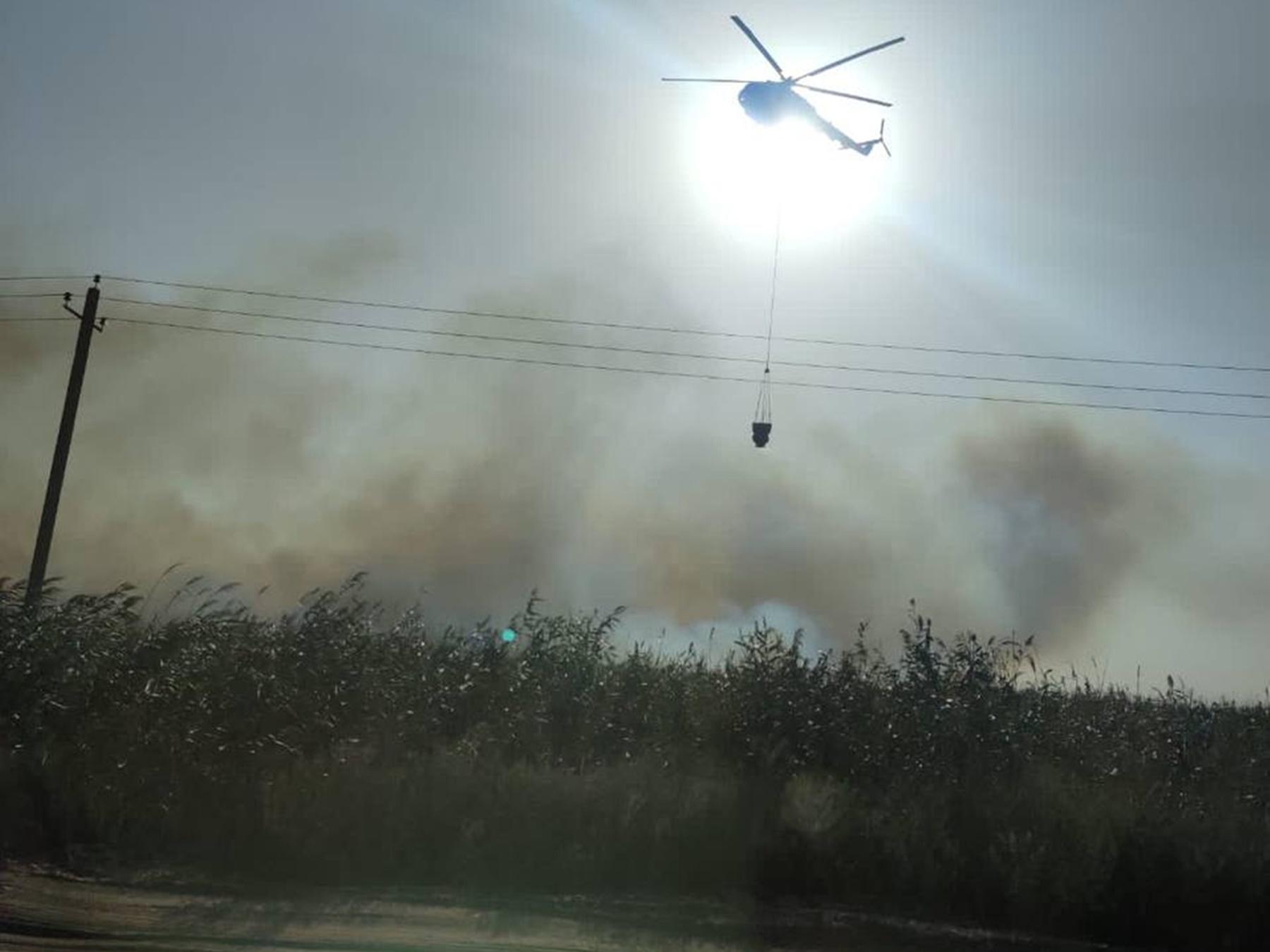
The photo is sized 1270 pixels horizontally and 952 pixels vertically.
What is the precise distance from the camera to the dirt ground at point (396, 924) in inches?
388

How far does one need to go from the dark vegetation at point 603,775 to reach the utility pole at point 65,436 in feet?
34.3

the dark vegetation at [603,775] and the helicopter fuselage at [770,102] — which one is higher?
the helicopter fuselage at [770,102]

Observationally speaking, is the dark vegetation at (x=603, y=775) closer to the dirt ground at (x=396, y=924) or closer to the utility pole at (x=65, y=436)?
the dirt ground at (x=396, y=924)

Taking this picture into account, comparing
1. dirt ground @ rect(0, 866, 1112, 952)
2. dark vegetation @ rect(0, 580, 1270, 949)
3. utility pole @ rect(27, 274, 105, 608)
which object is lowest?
dirt ground @ rect(0, 866, 1112, 952)

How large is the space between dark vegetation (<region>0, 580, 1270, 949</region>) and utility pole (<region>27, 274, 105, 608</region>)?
34.3ft

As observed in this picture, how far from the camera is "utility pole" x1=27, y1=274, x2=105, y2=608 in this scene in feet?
86.9

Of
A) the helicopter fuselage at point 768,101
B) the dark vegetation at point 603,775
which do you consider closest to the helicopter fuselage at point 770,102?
the helicopter fuselage at point 768,101

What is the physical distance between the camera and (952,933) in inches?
451

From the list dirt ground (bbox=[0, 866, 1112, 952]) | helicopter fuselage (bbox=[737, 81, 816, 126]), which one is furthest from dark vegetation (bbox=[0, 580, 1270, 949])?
helicopter fuselage (bbox=[737, 81, 816, 126])

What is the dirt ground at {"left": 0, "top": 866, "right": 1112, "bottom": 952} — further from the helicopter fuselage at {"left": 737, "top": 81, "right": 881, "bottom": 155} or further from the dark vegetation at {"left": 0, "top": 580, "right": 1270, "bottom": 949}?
the helicopter fuselage at {"left": 737, "top": 81, "right": 881, "bottom": 155}

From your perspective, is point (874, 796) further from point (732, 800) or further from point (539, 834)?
point (539, 834)

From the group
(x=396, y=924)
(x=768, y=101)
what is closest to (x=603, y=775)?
(x=396, y=924)

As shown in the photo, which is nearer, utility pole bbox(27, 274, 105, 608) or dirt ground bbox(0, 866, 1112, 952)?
dirt ground bbox(0, 866, 1112, 952)

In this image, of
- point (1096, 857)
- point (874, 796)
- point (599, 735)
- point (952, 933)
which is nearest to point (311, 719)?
point (599, 735)
